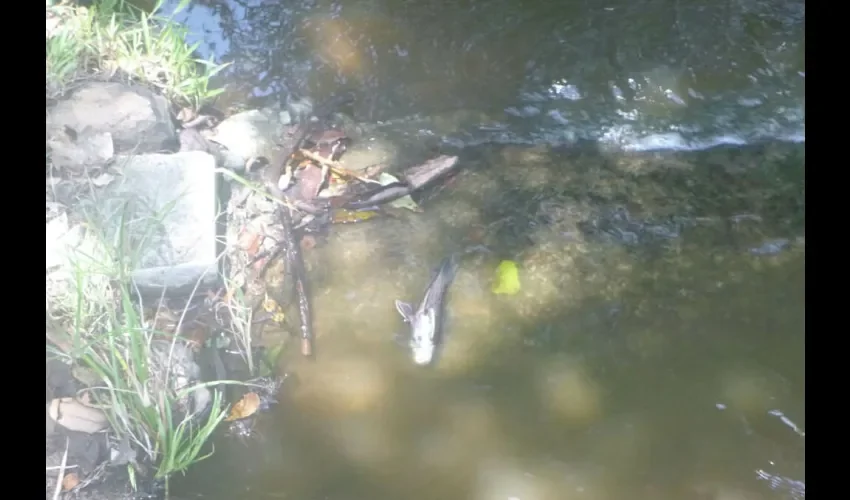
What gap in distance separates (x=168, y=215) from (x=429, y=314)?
0.46 meters

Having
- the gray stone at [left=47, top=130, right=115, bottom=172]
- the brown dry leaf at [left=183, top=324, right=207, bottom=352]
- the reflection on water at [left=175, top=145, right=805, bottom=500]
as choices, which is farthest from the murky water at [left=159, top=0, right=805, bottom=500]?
the gray stone at [left=47, top=130, right=115, bottom=172]

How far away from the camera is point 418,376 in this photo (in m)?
0.97

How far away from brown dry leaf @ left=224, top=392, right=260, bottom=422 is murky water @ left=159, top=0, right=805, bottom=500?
3cm

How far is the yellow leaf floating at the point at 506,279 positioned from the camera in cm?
101

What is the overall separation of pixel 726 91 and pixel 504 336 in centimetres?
59

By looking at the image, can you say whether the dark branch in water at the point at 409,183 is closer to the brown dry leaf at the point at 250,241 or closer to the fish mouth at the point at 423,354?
the brown dry leaf at the point at 250,241

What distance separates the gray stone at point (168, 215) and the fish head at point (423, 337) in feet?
1.11

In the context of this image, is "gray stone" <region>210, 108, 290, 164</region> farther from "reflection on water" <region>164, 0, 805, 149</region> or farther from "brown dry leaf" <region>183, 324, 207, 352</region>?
"brown dry leaf" <region>183, 324, 207, 352</region>

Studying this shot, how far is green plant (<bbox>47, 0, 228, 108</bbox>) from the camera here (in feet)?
3.45

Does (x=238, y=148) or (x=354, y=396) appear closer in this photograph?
(x=354, y=396)

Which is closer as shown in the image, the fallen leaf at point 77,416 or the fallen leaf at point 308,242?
the fallen leaf at point 77,416

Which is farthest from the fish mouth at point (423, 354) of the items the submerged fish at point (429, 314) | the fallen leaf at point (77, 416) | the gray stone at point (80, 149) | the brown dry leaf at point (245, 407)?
the gray stone at point (80, 149)
